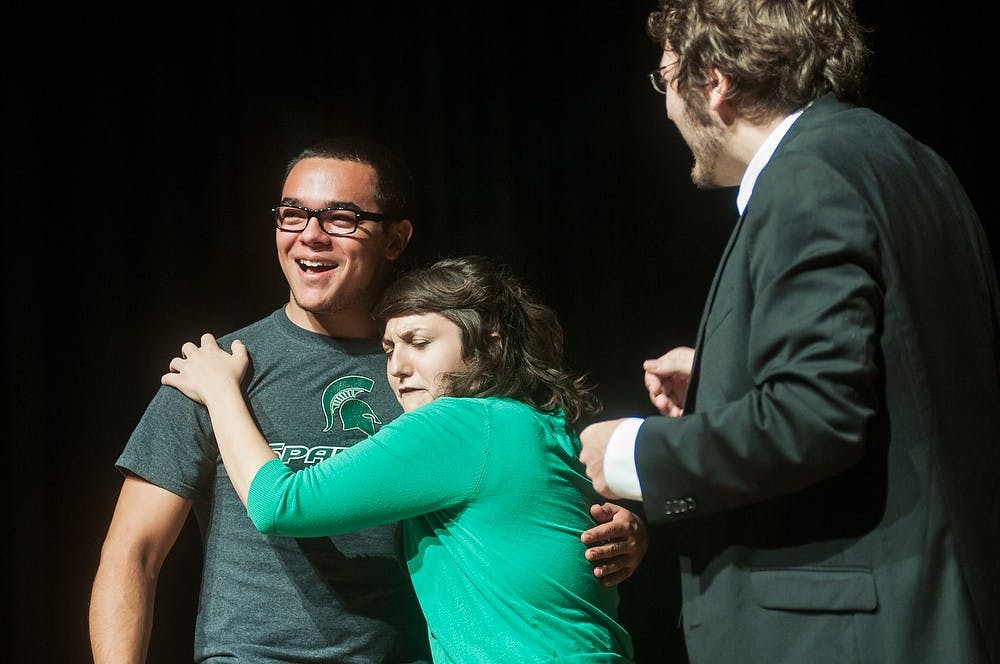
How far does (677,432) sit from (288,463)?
3.31ft

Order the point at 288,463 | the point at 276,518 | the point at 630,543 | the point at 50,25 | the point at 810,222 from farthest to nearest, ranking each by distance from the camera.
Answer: the point at 50,25 < the point at 288,463 < the point at 630,543 < the point at 276,518 < the point at 810,222

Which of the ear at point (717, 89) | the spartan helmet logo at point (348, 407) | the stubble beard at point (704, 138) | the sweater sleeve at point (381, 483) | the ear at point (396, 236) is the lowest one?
the sweater sleeve at point (381, 483)

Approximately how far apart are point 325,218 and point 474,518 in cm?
83

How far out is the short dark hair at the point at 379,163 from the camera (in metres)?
2.42

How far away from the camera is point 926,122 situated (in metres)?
2.95

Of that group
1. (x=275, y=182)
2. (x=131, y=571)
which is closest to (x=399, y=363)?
(x=131, y=571)

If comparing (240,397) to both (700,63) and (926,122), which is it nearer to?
(700,63)

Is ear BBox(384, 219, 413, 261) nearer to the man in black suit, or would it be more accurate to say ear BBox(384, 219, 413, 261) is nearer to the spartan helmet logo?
the spartan helmet logo

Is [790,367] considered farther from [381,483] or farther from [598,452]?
[381,483]

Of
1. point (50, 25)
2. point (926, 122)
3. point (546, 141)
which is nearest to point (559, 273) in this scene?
point (546, 141)

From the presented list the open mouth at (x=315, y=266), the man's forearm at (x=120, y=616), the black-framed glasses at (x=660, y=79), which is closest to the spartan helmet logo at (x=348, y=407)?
the open mouth at (x=315, y=266)

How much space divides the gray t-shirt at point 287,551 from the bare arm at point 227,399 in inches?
1.9

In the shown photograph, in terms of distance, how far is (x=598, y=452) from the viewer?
4.91 feet

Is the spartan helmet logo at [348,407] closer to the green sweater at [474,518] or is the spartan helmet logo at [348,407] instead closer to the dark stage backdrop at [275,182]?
the green sweater at [474,518]
